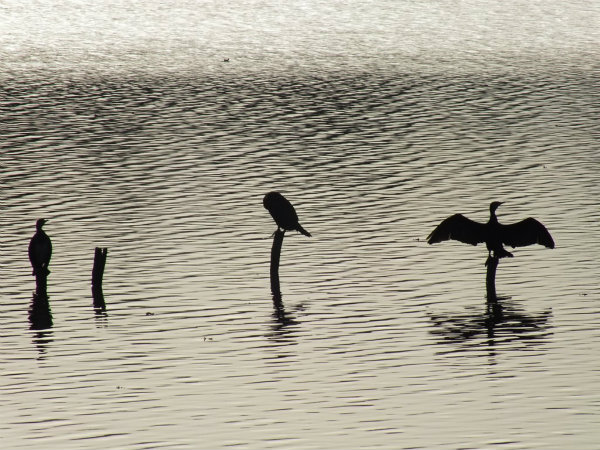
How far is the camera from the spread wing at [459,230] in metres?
31.4

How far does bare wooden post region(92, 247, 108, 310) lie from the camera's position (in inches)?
1286

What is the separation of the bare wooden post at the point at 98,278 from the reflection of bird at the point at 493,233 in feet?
26.9

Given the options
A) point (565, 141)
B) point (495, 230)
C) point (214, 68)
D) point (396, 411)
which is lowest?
point (396, 411)

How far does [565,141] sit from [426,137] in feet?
22.8

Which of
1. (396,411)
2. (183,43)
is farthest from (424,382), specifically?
(183,43)

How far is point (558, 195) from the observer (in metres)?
49.0

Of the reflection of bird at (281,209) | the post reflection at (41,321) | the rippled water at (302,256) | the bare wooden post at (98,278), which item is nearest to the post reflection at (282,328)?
the rippled water at (302,256)

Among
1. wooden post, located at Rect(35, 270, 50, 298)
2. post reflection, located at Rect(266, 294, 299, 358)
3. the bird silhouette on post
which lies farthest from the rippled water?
the bird silhouette on post

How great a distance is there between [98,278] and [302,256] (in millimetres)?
7796

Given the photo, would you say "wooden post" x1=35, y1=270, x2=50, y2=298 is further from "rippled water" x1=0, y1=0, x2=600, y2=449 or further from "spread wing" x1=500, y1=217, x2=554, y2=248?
"spread wing" x1=500, y1=217, x2=554, y2=248

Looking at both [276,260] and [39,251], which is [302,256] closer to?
[276,260]

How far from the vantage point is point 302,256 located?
3909 centimetres

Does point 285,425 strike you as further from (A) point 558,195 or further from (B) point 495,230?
(A) point 558,195

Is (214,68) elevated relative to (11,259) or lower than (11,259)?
elevated
